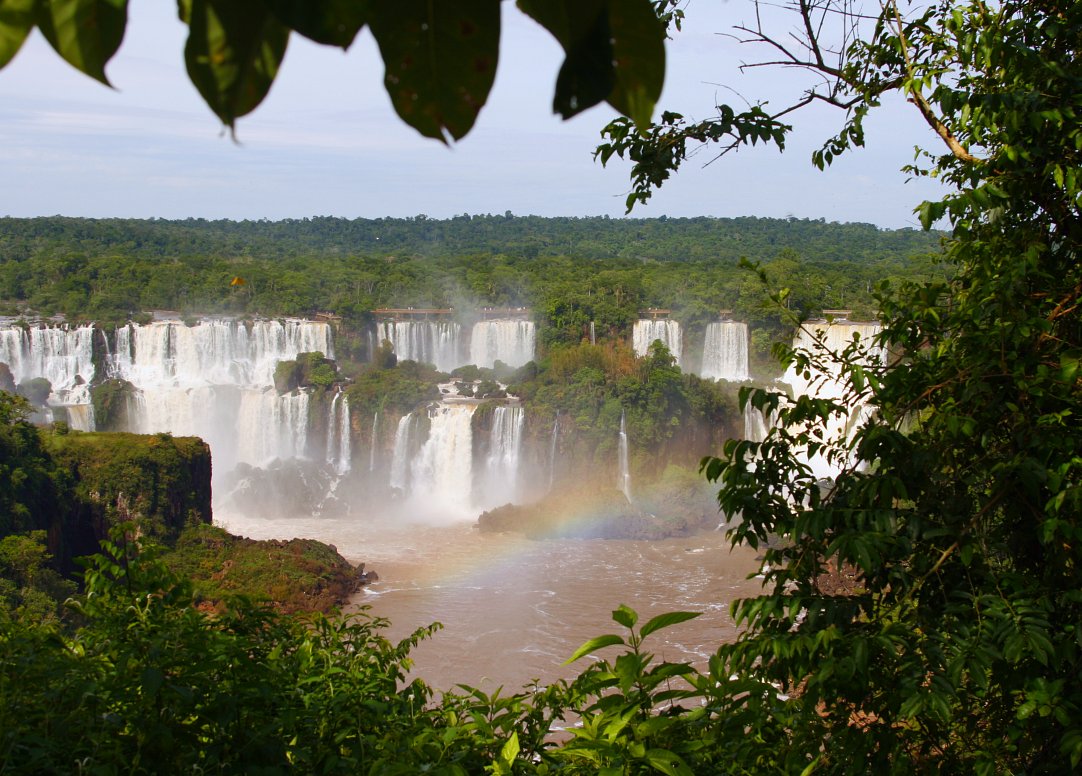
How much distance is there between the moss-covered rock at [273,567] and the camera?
13.1 metres

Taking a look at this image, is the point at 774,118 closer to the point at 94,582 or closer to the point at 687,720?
the point at 687,720

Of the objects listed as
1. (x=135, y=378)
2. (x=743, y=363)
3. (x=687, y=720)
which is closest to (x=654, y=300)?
(x=743, y=363)

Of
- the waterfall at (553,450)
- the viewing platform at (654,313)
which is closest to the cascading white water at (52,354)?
the waterfall at (553,450)

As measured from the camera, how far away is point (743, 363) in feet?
77.3

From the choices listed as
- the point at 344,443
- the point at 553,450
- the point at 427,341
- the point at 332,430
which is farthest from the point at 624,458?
the point at 427,341

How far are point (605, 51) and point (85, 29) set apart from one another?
0.21 meters

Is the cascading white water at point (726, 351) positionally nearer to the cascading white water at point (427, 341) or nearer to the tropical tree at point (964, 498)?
the cascading white water at point (427, 341)

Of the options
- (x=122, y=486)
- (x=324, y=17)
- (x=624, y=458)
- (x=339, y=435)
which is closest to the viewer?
(x=324, y=17)

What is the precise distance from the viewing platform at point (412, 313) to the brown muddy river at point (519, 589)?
7911 mm

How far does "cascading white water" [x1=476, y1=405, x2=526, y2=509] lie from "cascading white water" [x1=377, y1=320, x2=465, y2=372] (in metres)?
5.48

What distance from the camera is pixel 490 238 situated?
59.0 metres

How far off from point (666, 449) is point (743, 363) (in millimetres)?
4398

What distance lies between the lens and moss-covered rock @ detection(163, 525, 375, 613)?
13.1m

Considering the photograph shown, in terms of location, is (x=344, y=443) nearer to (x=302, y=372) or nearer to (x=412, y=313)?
(x=302, y=372)
